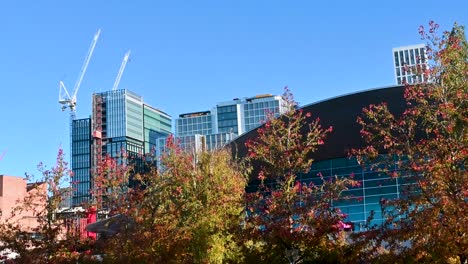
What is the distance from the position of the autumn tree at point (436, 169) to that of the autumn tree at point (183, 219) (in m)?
6.14

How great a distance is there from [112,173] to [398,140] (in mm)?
15073

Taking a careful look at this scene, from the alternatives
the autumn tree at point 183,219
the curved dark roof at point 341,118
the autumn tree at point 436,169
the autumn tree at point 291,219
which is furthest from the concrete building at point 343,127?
the autumn tree at point 436,169

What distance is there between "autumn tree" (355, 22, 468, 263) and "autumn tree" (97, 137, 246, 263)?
6.14 m

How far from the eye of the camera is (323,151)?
193 feet

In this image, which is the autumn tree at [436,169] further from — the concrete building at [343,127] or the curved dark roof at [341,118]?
the curved dark roof at [341,118]

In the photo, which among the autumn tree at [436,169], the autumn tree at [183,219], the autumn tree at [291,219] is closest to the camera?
the autumn tree at [436,169]

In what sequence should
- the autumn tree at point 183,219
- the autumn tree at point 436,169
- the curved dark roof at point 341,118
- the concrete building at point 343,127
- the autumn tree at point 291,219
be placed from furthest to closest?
1. the curved dark roof at point 341,118
2. the concrete building at point 343,127
3. the autumn tree at point 183,219
4. the autumn tree at point 291,219
5. the autumn tree at point 436,169

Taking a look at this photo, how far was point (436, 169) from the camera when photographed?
1831 centimetres

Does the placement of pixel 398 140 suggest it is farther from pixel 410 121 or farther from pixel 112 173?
pixel 112 173

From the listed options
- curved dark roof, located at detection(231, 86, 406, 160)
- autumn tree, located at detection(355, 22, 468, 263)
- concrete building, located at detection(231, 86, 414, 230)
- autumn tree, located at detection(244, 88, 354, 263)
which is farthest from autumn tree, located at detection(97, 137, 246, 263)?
curved dark roof, located at detection(231, 86, 406, 160)

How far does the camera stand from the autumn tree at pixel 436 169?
17.7 metres

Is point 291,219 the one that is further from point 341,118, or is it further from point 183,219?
point 341,118

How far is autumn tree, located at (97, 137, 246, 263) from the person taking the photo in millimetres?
23562

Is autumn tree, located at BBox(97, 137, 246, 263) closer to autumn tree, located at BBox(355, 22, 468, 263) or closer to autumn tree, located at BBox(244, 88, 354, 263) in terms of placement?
autumn tree, located at BBox(244, 88, 354, 263)
